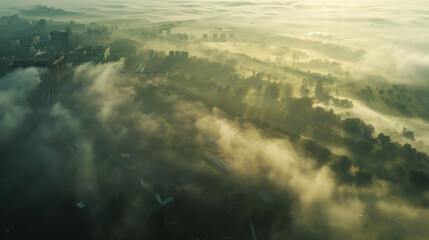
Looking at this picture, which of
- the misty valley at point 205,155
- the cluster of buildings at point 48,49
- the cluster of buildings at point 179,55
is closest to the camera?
the misty valley at point 205,155

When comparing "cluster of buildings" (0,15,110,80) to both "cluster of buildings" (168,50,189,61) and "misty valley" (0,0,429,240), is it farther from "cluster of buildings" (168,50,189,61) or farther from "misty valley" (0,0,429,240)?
"cluster of buildings" (168,50,189,61)

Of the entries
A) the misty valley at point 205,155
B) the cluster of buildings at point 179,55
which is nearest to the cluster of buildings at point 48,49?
the misty valley at point 205,155

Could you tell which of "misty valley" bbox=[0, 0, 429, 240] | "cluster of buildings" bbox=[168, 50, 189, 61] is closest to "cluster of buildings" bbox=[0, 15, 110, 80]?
"misty valley" bbox=[0, 0, 429, 240]

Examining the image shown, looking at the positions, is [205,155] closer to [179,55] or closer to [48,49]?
[179,55]

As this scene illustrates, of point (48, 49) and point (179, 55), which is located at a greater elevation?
point (48, 49)

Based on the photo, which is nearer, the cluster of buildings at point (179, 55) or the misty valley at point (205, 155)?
the misty valley at point (205, 155)

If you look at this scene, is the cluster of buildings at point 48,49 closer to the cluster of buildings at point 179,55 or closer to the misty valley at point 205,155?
the misty valley at point 205,155

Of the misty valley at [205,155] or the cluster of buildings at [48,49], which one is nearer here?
the misty valley at [205,155]

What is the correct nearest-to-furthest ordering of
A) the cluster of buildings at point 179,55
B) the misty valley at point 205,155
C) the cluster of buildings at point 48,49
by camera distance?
1. the misty valley at point 205,155
2. the cluster of buildings at point 48,49
3. the cluster of buildings at point 179,55

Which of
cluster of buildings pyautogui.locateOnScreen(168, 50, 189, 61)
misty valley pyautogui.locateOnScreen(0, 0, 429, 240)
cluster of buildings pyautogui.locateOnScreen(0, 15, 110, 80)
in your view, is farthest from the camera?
cluster of buildings pyautogui.locateOnScreen(168, 50, 189, 61)

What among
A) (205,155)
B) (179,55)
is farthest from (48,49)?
(205,155)

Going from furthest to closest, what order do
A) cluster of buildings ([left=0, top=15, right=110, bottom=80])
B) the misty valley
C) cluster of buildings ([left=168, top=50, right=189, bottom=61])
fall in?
1. cluster of buildings ([left=168, top=50, right=189, bottom=61])
2. cluster of buildings ([left=0, top=15, right=110, bottom=80])
3. the misty valley
